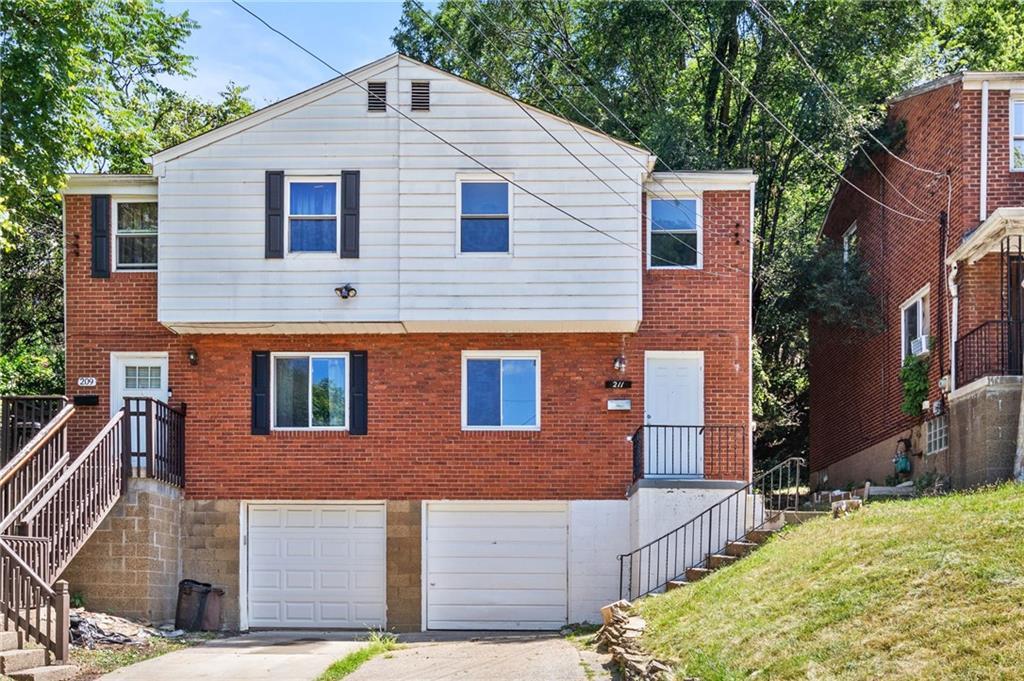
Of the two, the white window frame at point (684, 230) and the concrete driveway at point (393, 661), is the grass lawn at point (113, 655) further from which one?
the white window frame at point (684, 230)

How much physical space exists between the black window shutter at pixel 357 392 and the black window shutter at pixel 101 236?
423 cm

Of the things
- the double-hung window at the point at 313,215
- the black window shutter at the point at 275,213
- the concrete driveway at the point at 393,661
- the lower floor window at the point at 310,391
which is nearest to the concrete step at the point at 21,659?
the concrete driveway at the point at 393,661

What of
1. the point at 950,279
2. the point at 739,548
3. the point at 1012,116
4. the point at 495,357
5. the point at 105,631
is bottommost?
the point at 105,631

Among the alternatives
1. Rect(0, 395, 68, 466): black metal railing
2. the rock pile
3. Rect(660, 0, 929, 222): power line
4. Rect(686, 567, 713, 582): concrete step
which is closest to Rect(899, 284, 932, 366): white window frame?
Rect(660, 0, 929, 222): power line

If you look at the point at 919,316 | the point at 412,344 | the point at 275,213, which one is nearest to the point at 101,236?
the point at 275,213

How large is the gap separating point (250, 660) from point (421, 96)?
905 centimetres

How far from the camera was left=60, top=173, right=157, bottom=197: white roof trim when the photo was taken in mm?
21516

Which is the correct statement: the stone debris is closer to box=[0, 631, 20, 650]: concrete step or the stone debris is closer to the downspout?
box=[0, 631, 20, 650]: concrete step

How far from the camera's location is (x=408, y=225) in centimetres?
2080

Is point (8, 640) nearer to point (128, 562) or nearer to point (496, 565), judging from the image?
point (128, 562)

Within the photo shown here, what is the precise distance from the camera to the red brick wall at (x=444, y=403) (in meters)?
Result: 21.4

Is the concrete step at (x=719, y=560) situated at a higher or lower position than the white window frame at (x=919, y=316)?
lower

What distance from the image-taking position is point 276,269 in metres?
20.8

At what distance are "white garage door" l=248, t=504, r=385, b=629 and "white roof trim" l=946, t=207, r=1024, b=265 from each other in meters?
9.81
